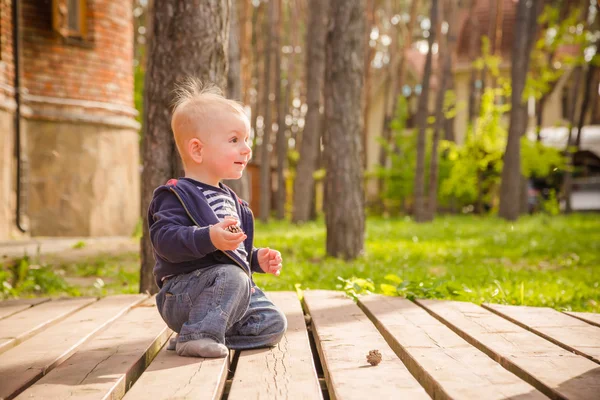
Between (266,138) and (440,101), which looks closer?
(440,101)

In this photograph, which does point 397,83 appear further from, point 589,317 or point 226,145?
point 226,145

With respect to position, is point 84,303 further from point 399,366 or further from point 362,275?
point 362,275

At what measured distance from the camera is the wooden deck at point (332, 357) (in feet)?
6.73

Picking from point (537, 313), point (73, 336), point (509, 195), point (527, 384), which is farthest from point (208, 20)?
point (509, 195)

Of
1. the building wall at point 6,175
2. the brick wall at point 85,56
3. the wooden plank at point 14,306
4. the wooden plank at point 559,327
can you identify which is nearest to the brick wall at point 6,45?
the building wall at point 6,175

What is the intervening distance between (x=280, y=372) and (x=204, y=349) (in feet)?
1.19

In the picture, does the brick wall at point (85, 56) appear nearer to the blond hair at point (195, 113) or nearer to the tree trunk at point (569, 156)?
the blond hair at point (195, 113)

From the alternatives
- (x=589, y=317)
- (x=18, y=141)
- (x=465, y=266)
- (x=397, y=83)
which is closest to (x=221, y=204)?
(x=589, y=317)

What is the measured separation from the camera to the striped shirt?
2763 mm

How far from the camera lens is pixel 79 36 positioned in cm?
1043

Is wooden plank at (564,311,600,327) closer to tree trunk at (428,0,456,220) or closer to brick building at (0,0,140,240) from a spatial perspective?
brick building at (0,0,140,240)

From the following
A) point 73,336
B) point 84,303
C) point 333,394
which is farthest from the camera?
point 84,303

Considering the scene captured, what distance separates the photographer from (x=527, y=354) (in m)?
2.50

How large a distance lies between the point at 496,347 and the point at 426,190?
21.0m
